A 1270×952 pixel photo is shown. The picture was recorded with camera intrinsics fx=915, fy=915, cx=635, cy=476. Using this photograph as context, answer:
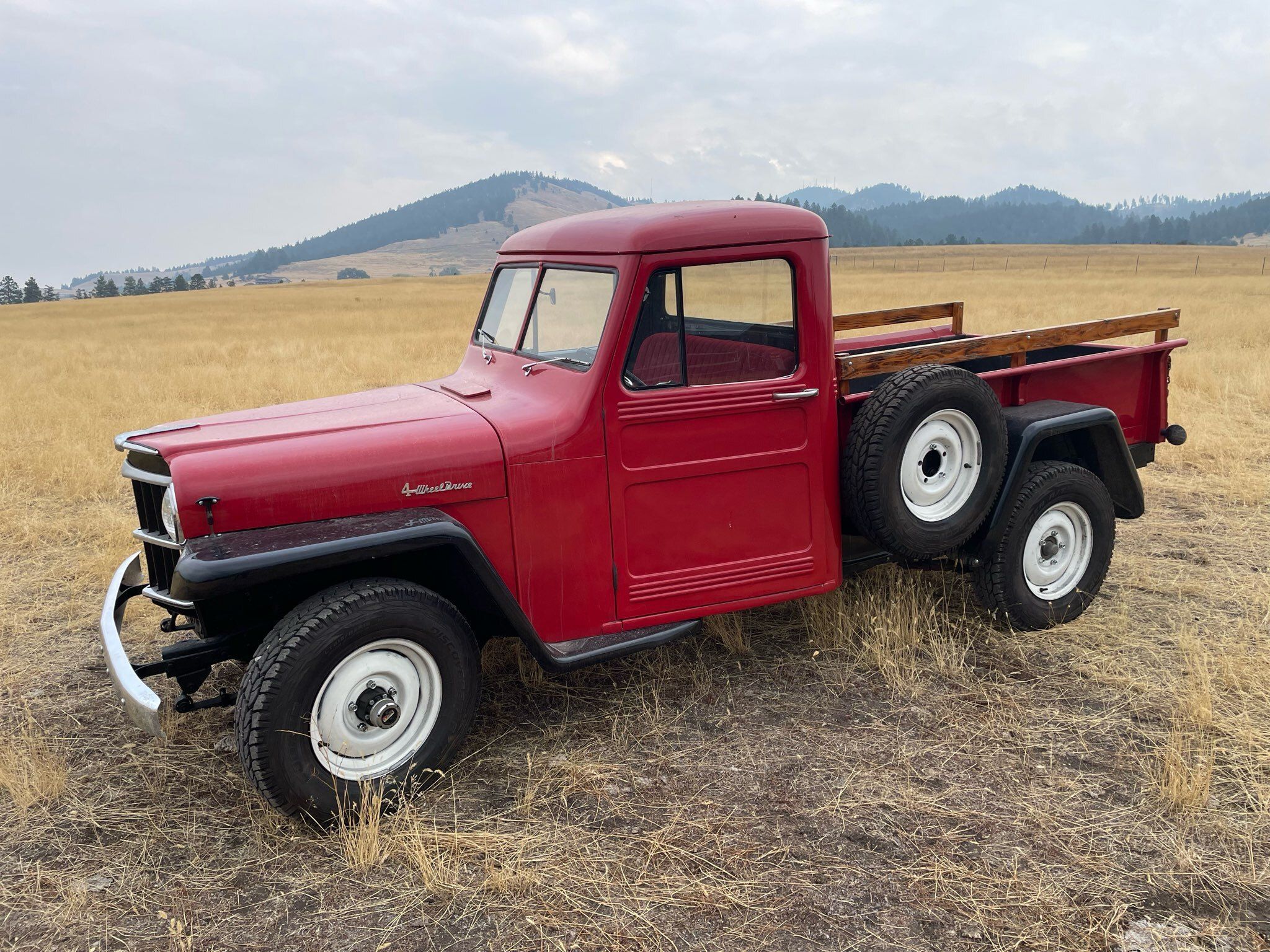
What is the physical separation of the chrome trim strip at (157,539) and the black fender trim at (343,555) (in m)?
0.24

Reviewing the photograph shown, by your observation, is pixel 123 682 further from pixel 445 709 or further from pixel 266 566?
pixel 445 709

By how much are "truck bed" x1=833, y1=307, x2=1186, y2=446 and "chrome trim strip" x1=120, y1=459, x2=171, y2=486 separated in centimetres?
283

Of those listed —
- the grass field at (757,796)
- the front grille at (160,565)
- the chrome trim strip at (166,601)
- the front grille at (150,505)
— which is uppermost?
the front grille at (150,505)

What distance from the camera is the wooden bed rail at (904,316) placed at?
6023 millimetres

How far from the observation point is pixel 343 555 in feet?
10.5

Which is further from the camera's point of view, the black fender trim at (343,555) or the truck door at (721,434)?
the truck door at (721,434)

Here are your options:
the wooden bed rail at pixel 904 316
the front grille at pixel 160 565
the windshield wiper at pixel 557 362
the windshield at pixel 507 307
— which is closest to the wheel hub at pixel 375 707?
the front grille at pixel 160 565

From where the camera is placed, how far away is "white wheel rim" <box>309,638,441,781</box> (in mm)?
3242

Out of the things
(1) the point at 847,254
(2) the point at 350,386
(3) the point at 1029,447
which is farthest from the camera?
(1) the point at 847,254

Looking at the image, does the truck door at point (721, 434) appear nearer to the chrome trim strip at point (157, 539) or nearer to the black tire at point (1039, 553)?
the black tire at point (1039, 553)

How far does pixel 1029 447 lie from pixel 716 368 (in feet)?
5.60

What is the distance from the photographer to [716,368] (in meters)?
3.89

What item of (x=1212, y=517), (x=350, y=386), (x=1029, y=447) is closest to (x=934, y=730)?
(x=1029, y=447)

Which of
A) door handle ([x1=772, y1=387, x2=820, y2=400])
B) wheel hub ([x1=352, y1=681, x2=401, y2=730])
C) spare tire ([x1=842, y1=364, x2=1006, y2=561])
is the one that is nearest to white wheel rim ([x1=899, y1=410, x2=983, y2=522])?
spare tire ([x1=842, y1=364, x2=1006, y2=561])
